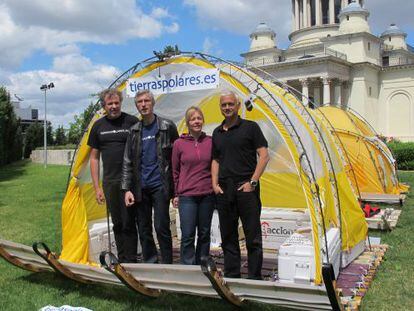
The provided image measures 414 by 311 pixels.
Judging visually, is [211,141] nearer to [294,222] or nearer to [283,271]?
[283,271]

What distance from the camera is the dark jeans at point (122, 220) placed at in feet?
18.2

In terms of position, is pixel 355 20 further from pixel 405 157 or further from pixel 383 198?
pixel 383 198

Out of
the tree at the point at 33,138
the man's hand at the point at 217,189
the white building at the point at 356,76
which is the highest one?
the white building at the point at 356,76

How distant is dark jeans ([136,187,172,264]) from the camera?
207 inches

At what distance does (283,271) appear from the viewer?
5.33 meters

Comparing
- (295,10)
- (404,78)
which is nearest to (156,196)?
(404,78)

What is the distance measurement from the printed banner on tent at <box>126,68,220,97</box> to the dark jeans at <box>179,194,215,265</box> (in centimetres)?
166

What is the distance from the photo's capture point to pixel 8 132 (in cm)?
3444

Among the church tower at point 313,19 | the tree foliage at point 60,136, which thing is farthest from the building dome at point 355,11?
the tree foliage at point 60,136

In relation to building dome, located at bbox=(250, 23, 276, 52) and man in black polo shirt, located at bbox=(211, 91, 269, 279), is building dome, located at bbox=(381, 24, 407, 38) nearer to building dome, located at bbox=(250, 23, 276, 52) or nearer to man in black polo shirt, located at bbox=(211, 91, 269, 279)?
building dome, located at bbox=(250, 23, 276, 52)

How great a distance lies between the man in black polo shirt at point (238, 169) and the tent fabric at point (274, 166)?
682 millimetres

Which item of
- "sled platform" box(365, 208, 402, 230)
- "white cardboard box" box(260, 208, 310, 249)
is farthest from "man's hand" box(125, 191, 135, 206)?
"sled platform" box(365, 208, 402, 230)

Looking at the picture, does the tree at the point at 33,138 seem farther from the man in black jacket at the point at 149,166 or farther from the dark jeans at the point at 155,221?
the man in black jacket at the point at 149,166

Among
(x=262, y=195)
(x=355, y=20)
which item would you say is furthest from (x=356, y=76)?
(x=262, y=195)
